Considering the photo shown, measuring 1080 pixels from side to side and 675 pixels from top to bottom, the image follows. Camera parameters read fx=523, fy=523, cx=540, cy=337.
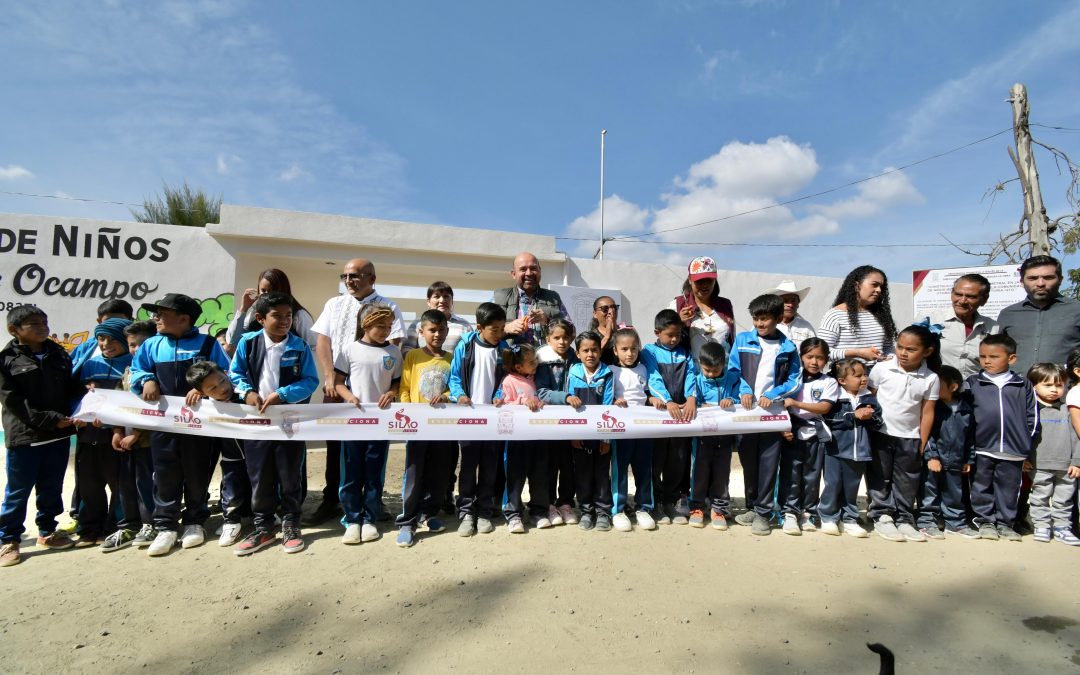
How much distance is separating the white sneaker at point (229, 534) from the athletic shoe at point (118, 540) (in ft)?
2.02

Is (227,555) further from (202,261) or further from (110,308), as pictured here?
(202,261)

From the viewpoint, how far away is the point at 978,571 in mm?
3414

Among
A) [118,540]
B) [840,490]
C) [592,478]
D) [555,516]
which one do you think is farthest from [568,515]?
[118,540]

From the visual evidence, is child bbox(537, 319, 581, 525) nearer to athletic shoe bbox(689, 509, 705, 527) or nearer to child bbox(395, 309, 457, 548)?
child bbox(395, 309, 457, 548)

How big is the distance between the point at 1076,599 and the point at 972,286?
2.50 metres

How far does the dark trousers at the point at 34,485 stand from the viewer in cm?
347

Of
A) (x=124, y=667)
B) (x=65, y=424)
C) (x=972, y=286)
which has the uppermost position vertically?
(x=972, y=286)

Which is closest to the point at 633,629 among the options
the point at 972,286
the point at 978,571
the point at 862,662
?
the point at 862,662

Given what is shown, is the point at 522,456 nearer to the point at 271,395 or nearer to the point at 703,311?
the point at 271,395

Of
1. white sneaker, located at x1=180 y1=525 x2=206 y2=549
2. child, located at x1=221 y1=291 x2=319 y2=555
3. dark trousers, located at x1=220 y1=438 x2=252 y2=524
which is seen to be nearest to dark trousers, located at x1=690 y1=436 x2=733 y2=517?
child, located at x1=221 y1=291 x2=319 y2=555

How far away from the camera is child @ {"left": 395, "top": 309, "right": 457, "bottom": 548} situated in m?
3.82

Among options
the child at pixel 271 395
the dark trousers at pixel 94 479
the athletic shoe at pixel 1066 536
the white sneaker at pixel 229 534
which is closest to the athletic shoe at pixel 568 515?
the child at pixel 271 395

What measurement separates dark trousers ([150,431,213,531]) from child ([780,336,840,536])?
435cm

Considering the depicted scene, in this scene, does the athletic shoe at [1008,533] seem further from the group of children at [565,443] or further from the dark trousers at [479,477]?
the dark trousers at [479,477]
